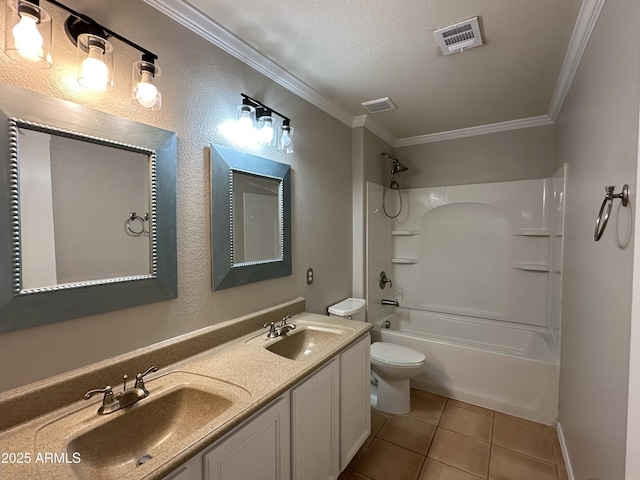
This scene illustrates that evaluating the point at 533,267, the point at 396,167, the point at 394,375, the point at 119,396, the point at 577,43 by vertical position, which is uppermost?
the point at 577,43

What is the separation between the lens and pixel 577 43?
166 centimetres

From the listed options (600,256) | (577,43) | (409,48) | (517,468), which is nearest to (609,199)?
(600,256)

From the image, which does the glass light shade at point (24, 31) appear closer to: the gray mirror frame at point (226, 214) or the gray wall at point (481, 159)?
the gray mirror frame at point (226, 214)

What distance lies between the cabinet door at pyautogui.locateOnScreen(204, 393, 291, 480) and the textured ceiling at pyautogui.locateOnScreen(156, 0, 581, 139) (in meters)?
1.79

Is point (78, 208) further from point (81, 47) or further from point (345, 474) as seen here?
point (345, 474)

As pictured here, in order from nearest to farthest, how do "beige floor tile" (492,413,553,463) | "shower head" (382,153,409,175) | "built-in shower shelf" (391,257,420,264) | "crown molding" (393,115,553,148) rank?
"beige floor tile" (492,413,553,463), "crown molding" (393,115,553,148), "shower head" (382,153,409,175), "built-in shower shelf" (391,257,420,264)

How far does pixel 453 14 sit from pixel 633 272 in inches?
54.2

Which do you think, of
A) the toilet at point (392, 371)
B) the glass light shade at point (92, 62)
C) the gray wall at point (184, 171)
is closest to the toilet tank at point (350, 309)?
the toilet at point (392, 371)

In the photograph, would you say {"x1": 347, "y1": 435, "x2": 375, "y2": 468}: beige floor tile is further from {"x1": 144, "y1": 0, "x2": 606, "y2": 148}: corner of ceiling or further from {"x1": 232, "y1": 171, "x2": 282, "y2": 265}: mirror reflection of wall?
{"x1": 144, "y1": 0, "x2": 606, "y2": 148}: corner of ceiling

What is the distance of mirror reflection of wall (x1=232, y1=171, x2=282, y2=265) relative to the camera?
1.75 metres

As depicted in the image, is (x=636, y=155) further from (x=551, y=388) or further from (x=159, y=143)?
(x=551, y=388)

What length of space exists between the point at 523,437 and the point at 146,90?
3.10m

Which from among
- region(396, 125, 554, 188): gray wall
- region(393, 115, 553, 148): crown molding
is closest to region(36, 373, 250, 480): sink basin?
region(396, 125, 554, 188): gray wall

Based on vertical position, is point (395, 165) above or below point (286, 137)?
above
